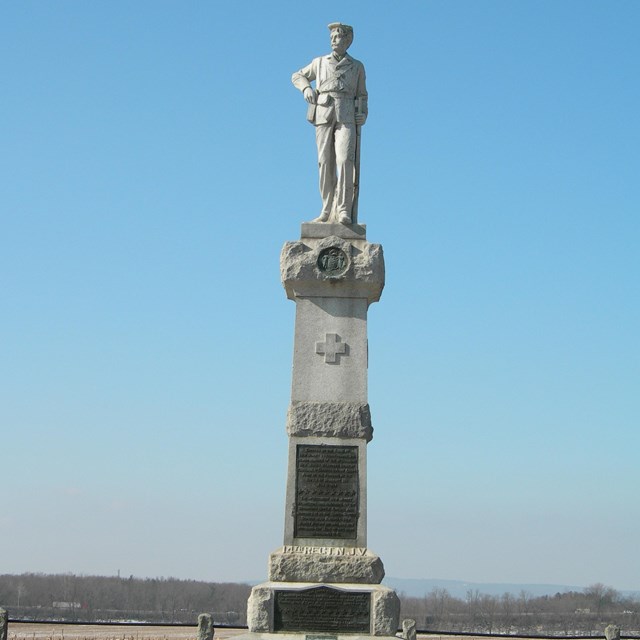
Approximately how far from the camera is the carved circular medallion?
1223 cm

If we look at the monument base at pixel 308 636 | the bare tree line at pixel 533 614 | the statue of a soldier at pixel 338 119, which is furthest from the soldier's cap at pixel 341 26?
the bare tree line at pixel 533 614

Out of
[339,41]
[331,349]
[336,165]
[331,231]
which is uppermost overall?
[339,41]

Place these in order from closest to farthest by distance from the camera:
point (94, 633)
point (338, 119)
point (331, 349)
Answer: point (331, 349)
point (338, 119)
point (94, 633)

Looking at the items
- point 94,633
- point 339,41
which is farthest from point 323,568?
point 94,633

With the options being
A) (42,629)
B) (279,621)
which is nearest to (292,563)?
(279,621)

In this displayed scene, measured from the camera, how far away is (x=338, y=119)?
509 inches

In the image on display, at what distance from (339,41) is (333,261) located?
9.91 feet

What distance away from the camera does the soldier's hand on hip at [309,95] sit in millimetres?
13078

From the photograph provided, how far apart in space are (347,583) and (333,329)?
299cm

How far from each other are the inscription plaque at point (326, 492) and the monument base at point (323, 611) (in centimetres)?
74

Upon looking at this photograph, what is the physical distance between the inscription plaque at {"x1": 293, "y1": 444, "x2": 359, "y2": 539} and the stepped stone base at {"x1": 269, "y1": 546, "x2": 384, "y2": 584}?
29 cm

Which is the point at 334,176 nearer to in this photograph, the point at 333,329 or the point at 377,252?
the point at 377,252

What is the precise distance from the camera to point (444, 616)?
173ft

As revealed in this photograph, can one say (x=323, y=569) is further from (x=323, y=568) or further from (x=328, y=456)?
(x=328, y=456)
